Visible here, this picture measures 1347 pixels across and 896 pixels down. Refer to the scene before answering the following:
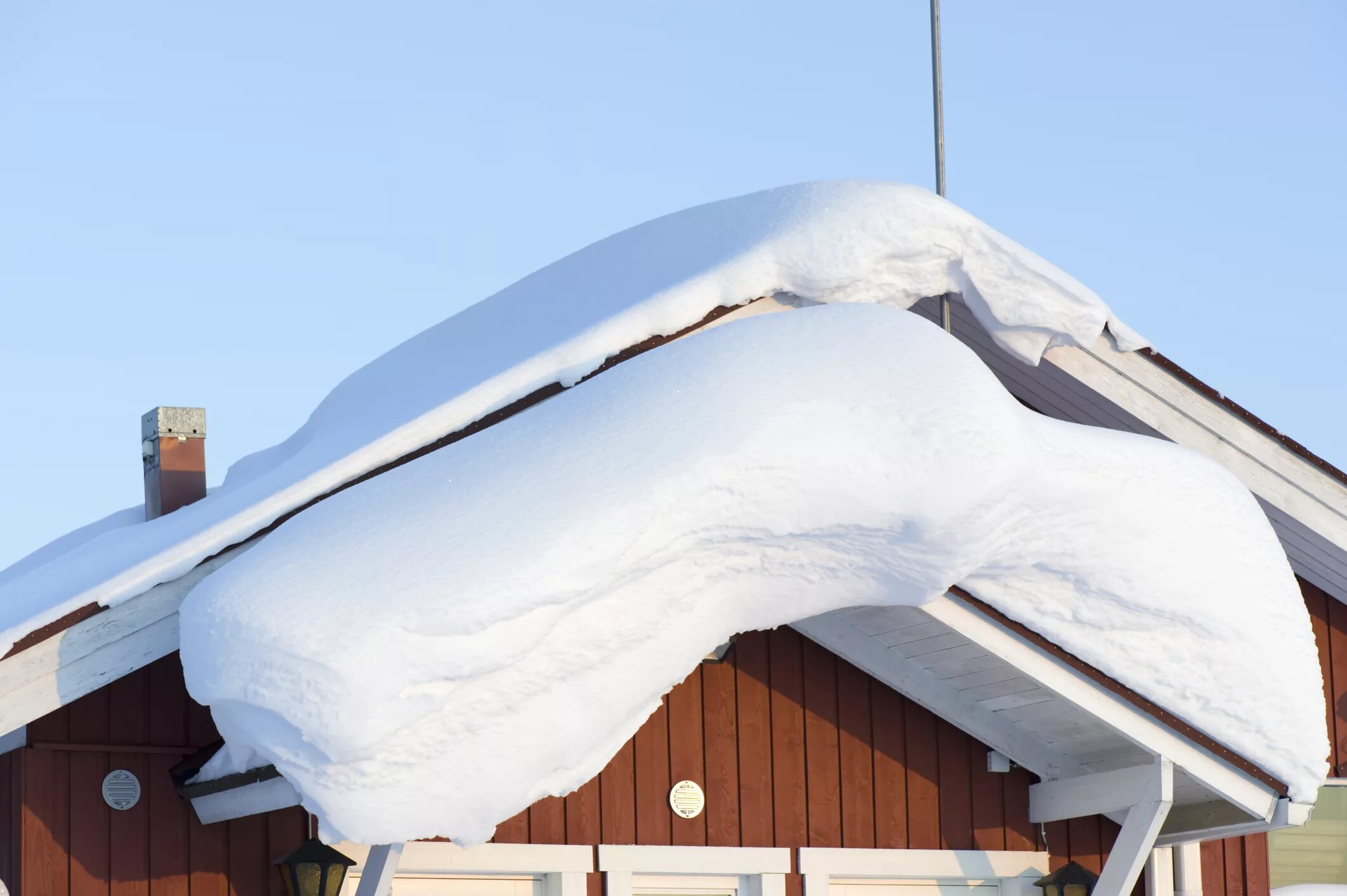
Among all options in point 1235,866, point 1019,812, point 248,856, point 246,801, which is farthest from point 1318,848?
point 246,801

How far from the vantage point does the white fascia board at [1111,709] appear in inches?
269

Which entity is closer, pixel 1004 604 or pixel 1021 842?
pixel 1004 604

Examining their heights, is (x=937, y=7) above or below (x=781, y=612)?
above

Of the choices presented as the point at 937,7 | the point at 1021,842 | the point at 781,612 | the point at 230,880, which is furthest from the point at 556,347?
the point at 1021,842

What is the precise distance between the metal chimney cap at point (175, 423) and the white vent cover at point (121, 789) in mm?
1801

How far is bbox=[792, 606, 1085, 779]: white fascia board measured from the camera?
809 cm

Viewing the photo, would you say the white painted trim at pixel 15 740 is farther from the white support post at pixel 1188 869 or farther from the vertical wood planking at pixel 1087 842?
the white support post at pixel 1188 869

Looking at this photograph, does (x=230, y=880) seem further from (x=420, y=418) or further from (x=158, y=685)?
(x=420, y=418)

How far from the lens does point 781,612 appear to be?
627 centimetres

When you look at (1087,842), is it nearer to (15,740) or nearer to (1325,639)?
(1325,639)

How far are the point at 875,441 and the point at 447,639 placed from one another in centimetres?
152

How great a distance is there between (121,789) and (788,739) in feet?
9.13

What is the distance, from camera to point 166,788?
6996mm

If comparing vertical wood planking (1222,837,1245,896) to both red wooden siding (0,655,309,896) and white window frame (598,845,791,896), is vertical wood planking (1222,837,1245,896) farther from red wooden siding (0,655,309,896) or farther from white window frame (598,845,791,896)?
red wooden siding (0,655,309,896)
